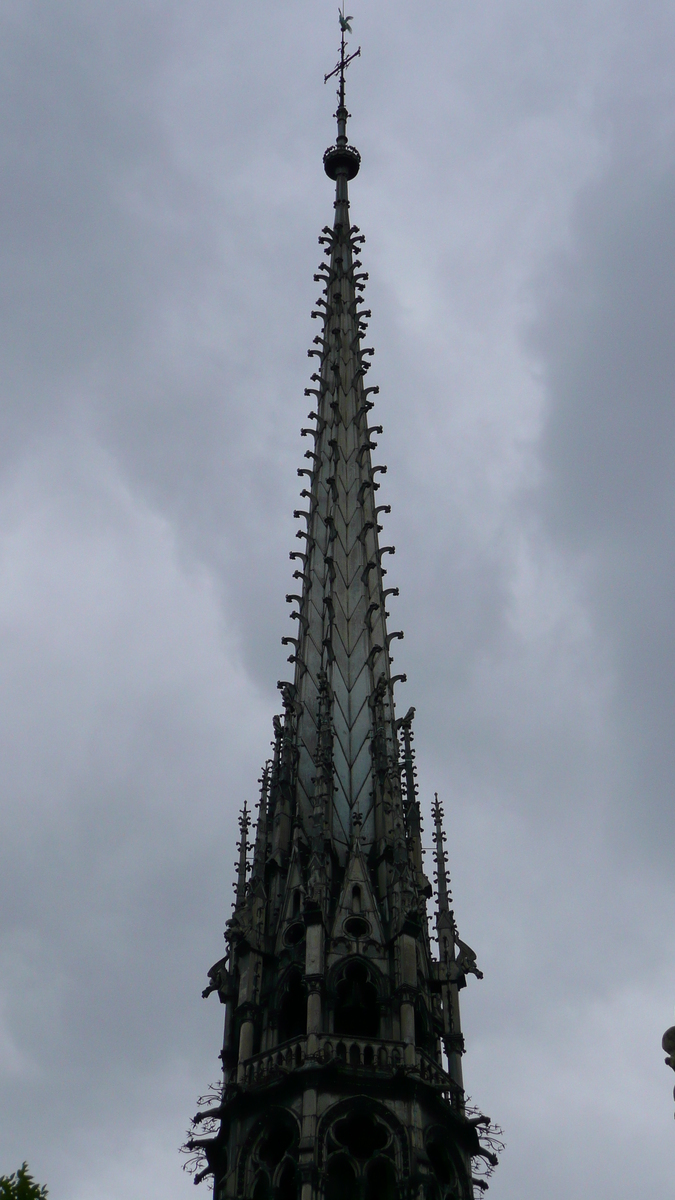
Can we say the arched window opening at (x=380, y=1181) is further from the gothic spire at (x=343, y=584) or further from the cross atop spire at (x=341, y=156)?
the cross atop spire at (x=341, y=156)

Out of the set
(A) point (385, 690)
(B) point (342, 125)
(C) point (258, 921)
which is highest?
(B) point (342, 125)

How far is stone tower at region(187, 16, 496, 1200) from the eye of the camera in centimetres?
3738

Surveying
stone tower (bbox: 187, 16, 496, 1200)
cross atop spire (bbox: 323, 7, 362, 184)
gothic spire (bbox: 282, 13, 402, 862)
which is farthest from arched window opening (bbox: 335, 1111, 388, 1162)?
cross atop spire (bbox: 323, 7, 362, 184)

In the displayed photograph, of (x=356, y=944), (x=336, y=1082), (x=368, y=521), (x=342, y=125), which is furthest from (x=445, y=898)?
(x=342, y=125)

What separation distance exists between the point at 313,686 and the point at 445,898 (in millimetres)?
7200

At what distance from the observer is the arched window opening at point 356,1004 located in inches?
1578

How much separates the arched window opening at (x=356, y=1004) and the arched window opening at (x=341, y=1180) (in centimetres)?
361

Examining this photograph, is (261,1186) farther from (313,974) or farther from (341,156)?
(341,156)

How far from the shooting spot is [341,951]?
4066 centimetres

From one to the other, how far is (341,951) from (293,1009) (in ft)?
5.74

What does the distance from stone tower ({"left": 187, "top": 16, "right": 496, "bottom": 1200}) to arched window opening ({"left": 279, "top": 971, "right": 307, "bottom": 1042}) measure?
5 centimetres

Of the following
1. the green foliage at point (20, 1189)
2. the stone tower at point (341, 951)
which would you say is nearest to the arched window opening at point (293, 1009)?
the stone tower at point (341, 951)

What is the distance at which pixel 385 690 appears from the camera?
1901 inches

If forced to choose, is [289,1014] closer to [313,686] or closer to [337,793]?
[337,793]
